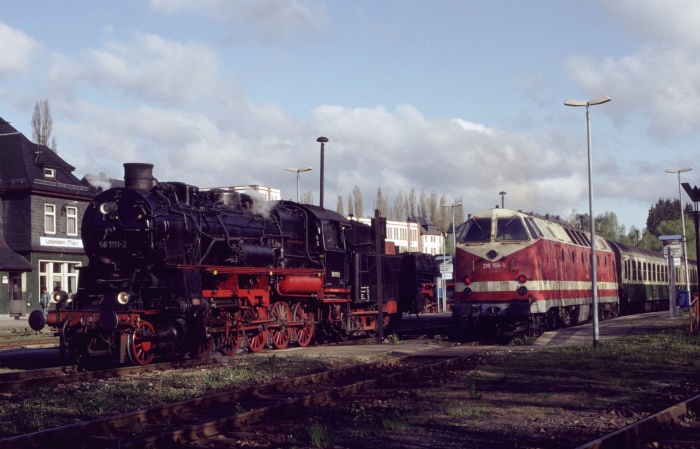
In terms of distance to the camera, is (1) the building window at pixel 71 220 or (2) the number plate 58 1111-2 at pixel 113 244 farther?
(1) the building window at pixel 71 220

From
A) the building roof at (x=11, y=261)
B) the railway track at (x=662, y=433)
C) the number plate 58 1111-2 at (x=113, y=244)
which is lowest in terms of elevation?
the railway track at (x=662, y=433)

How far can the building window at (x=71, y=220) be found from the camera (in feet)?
150

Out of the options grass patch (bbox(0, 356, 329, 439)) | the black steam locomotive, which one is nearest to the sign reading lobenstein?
the black steam locomotive

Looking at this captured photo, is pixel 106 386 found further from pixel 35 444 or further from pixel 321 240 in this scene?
pixel 321 240

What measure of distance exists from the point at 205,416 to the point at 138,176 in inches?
346

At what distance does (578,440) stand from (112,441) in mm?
5345

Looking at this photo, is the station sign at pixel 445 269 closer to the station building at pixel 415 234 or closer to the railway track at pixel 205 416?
the railway track at pixel 205 416

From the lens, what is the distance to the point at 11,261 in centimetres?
4125

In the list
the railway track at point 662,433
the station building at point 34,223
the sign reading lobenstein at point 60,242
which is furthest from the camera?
the sign reading lobenstein at point 60,242

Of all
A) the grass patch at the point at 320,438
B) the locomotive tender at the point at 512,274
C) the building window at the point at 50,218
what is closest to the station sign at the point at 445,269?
the locomotive tender at the point at 512,274

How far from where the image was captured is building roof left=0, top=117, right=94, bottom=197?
43.5 m

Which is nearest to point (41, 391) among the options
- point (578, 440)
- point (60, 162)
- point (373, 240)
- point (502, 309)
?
point (578, 440)

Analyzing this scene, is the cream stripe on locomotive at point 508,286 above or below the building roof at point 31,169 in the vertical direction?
below

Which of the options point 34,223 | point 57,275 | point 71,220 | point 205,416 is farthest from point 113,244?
point 71,220
